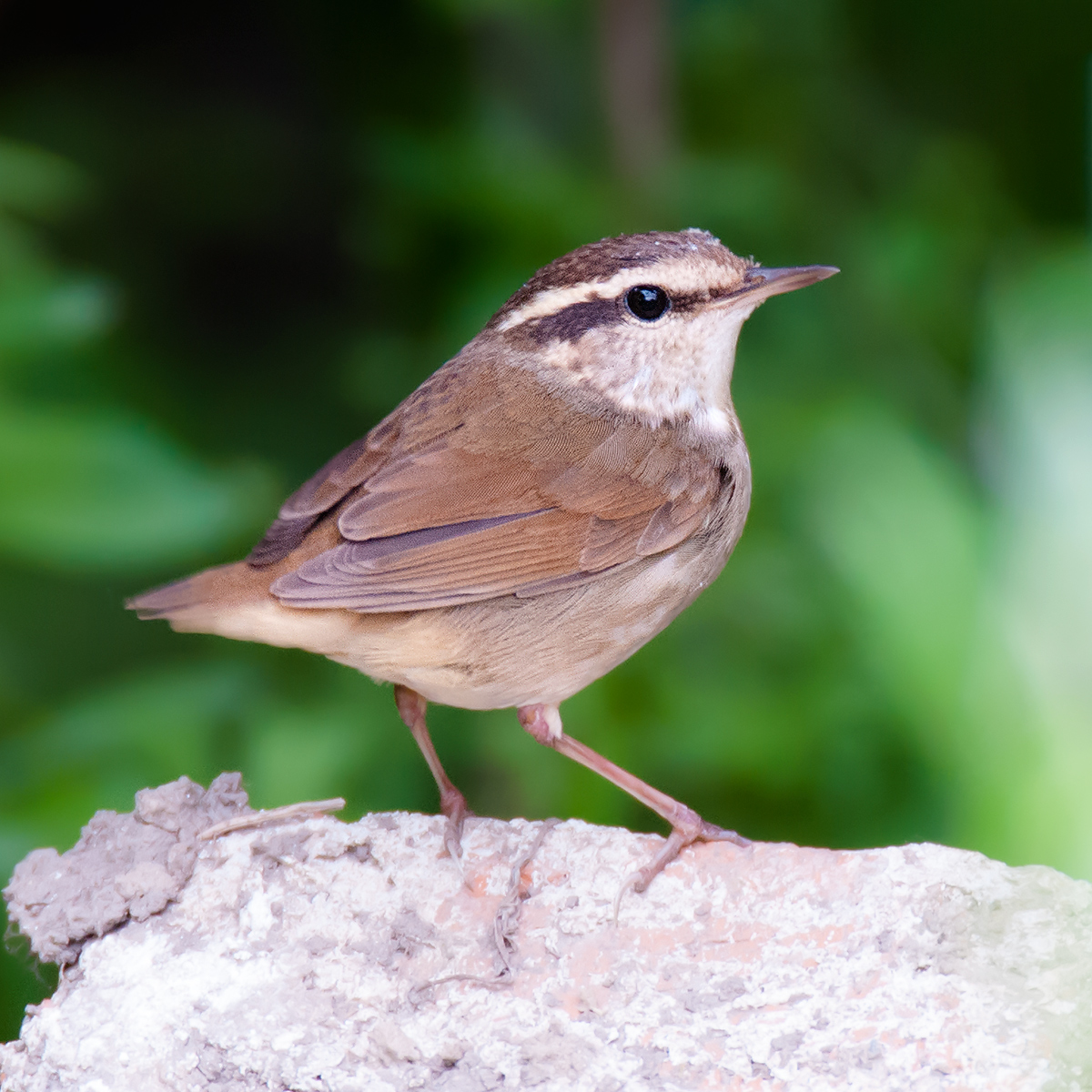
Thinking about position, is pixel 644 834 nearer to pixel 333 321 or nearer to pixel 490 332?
pixel 490 332

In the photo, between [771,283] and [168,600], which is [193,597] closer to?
[168,600]

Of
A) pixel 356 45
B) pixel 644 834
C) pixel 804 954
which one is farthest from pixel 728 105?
pixel 804 954

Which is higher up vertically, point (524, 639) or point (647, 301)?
point (647, 301)

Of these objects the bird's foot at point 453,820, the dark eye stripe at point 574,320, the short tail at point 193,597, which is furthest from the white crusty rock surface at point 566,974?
the dark eye stripe at point 574,320

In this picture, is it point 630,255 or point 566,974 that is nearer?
point 566,974

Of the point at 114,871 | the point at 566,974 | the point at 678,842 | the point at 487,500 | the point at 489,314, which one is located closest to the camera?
the point at 566,974

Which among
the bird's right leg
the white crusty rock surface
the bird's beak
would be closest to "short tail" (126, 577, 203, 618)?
the white crusty rock surface

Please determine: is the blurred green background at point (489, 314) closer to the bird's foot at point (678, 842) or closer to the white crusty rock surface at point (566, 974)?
the white crusty rock surface at point (566, 974)

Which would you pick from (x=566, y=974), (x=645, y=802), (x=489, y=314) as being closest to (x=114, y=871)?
(x=566, y=974)
